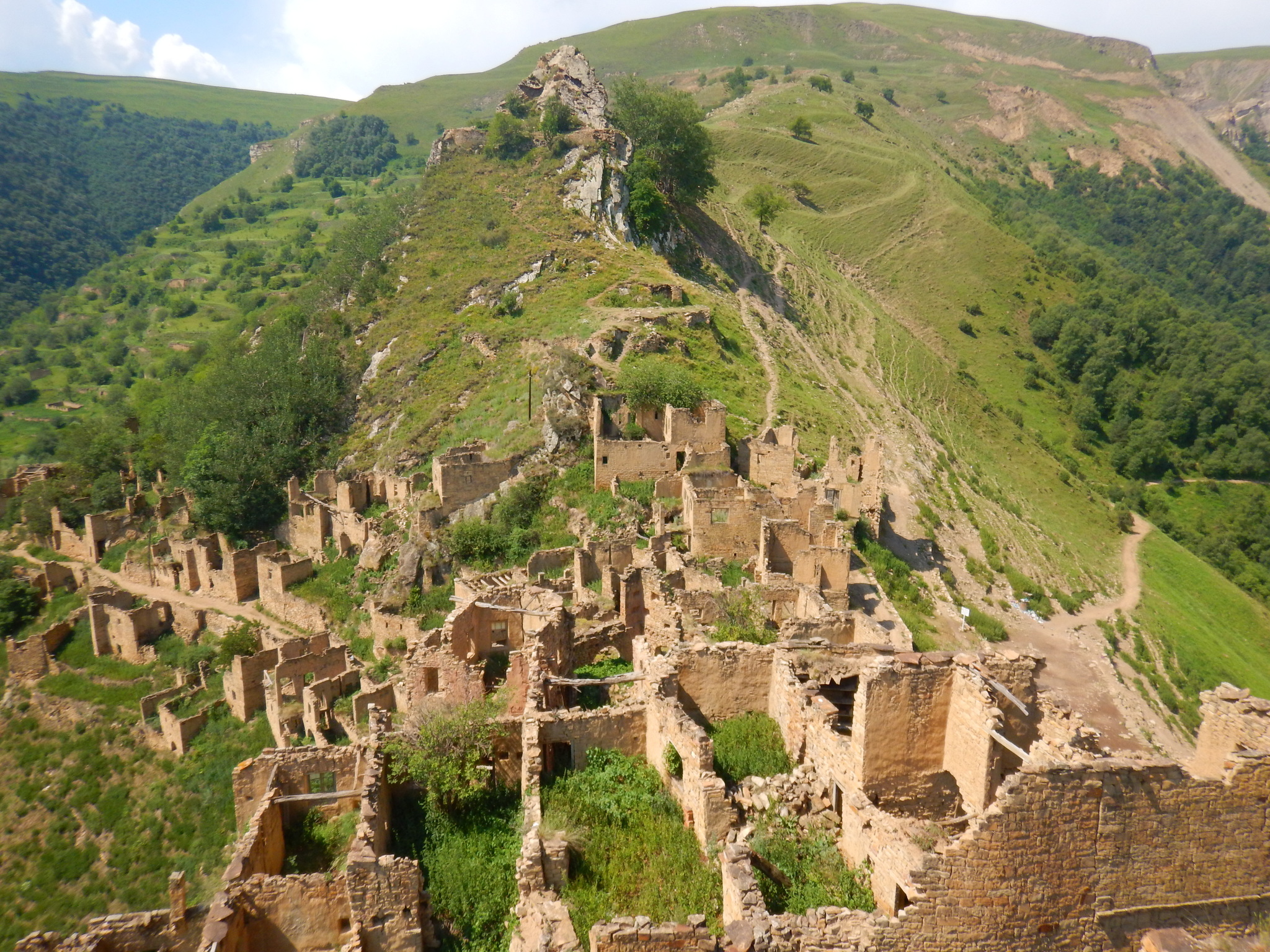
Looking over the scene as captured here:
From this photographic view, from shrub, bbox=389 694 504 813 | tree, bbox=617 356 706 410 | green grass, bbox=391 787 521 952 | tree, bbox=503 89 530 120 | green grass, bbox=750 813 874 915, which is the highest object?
tree, bbox=503 89 530 120

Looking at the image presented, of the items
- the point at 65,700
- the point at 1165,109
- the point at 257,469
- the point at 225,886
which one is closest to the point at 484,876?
the point at 225,886

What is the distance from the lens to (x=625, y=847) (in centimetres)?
1059

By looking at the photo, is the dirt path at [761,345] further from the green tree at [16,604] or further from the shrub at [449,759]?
the green tree at [16,604]

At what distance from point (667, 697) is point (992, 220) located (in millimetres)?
105202

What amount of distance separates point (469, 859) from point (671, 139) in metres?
70.3

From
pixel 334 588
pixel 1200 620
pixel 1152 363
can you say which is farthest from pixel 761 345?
pixel 1152 363

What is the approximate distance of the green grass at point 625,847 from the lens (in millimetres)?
9594

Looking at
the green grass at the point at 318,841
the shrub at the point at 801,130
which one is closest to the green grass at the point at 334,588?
the green grass at the point at 318,841

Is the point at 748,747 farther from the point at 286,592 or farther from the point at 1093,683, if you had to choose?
the point at 286,592

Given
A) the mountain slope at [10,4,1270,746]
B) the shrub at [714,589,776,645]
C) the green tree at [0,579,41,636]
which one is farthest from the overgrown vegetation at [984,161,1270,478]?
the green tree at [0,579,41,636]

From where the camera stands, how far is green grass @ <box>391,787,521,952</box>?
1099 centimetres

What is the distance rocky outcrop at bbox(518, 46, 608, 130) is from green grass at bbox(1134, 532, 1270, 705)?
5572 cm

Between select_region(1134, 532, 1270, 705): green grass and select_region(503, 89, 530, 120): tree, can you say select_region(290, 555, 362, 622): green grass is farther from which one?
select_region(503, 89, 530, 120): tree

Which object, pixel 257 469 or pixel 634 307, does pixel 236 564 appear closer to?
pixel 257 469
